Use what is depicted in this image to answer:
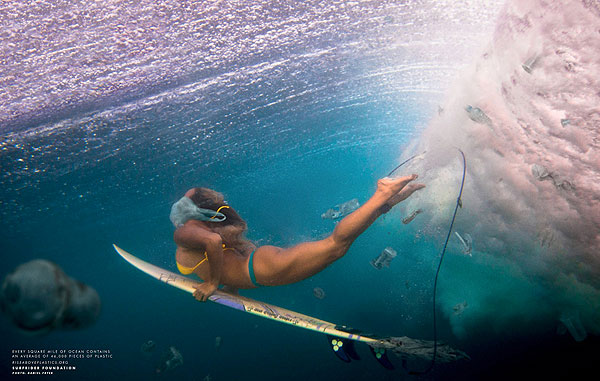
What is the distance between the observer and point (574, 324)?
6.33m

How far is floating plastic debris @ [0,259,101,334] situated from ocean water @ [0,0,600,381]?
142mm

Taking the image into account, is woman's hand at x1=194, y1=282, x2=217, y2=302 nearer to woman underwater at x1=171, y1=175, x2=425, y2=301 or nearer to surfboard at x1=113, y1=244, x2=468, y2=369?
woman underwater at x1=171, y1=175, x2=425, y2=301

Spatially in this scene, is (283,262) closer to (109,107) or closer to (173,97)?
(173,97)

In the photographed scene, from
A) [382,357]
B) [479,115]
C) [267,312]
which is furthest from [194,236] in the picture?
[479,115]

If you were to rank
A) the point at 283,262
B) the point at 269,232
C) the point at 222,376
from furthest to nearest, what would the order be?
the point at 269,232
the point at 222,376
the point at 283,262

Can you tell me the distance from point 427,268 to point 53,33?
1620cm

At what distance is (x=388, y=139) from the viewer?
746 inches

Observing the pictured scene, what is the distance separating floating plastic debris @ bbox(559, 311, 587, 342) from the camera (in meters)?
6.19

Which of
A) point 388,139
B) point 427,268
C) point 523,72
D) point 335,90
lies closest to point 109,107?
point 335,90

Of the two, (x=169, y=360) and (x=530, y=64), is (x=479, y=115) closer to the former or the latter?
(x=530, y=64)

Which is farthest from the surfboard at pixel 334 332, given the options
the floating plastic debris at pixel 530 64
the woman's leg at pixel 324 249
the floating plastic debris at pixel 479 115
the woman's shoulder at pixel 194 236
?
the floating plastic debris at pixel 530 64

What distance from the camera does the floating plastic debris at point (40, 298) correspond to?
2318mm

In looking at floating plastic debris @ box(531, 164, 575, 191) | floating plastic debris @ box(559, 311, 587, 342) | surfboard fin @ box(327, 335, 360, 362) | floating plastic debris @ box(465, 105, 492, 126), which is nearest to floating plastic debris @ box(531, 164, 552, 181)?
floating plastic debris @ box(531, 164, 575, 191)

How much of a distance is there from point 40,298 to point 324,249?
2.77m
